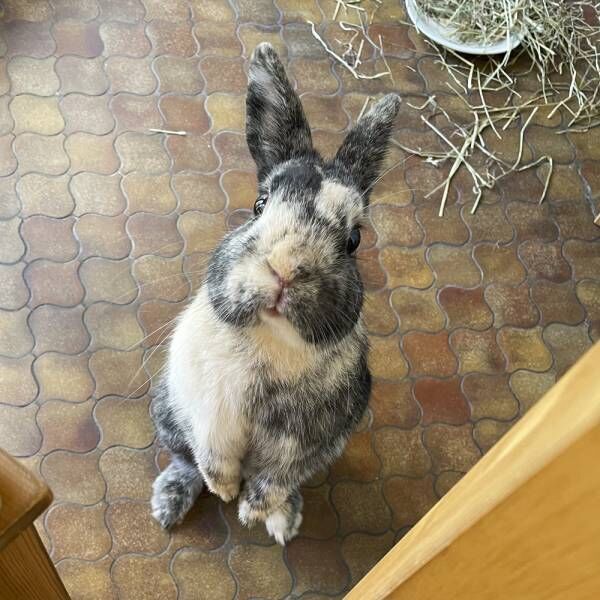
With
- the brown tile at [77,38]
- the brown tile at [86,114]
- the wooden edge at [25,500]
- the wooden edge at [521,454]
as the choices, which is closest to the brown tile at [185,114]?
the brown tile at [86,114]

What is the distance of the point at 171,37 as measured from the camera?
2.30m

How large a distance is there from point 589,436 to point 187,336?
0.97 metres

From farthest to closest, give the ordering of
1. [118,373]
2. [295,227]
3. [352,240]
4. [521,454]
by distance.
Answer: [118,373] → [352,240] → [295,227] → [521,454]

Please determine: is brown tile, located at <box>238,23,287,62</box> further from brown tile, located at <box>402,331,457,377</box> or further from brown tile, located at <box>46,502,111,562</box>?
brown tile, located at <box>46,502,111,562</box>

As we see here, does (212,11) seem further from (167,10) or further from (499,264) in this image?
(499,264)

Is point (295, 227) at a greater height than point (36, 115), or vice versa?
point (295, 227)

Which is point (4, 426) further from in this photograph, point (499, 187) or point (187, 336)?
point (499, 187)

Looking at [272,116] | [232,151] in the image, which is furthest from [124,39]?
[272,116]

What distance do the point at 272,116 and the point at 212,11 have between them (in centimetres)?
122

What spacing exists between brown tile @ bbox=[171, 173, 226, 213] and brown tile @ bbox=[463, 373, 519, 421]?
0.81 m

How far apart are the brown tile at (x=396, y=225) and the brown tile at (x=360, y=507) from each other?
2.22 ft

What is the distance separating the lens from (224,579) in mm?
1664

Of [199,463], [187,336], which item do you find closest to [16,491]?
[187,336]

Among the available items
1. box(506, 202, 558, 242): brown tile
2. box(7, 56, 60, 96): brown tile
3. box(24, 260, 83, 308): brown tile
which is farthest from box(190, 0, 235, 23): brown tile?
box(506, 202, 558, 242): brown tile
